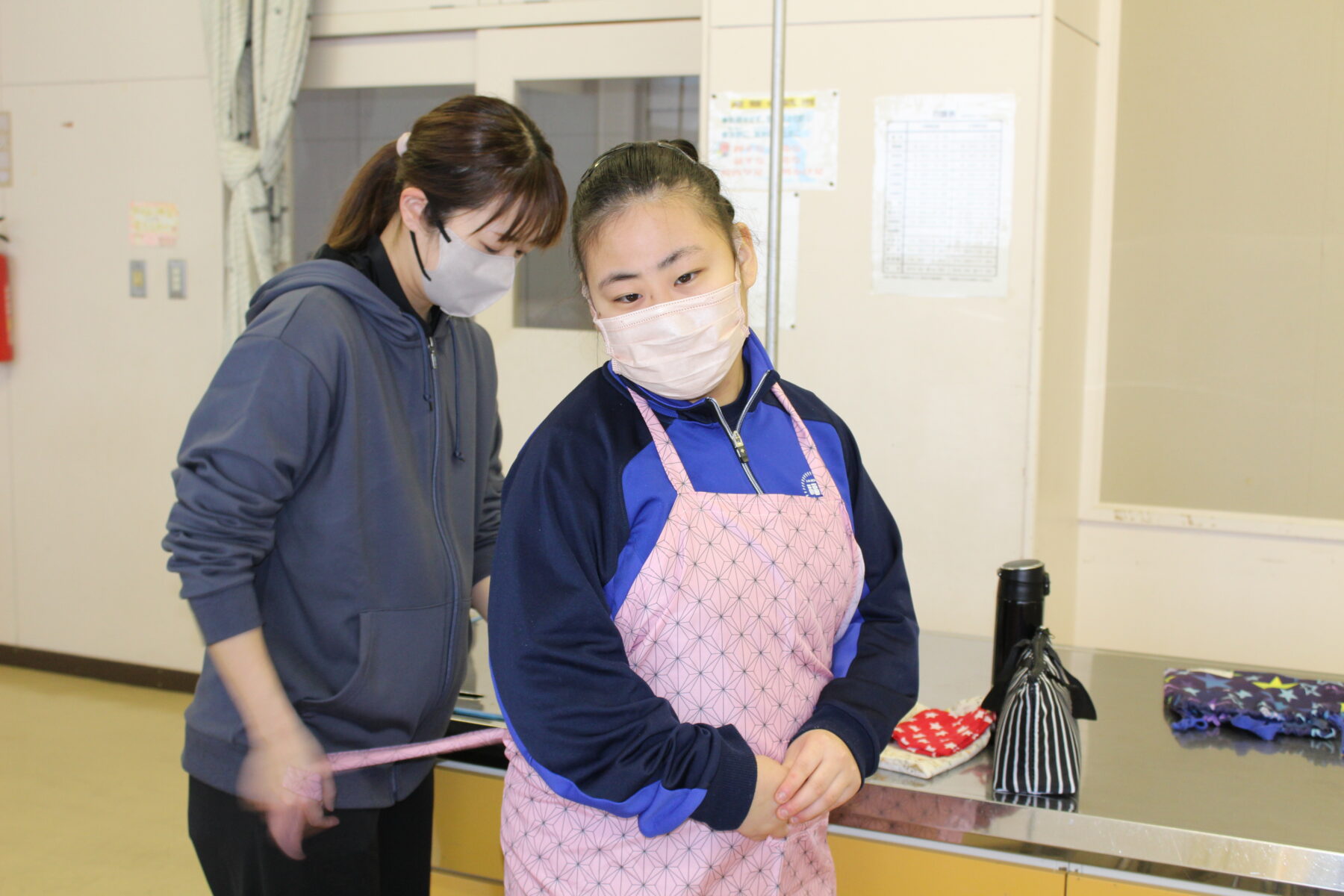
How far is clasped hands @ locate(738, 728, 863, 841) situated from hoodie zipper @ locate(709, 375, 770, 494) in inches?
9.2

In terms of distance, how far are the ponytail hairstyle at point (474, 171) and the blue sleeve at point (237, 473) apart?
25 centimetres

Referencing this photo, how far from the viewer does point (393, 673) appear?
47.3 inches

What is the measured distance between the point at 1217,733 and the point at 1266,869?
0.35 metres

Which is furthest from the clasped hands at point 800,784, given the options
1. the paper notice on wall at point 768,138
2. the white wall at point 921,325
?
the paper notice on wall at point 768,138

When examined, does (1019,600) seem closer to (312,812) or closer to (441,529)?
(441,529)

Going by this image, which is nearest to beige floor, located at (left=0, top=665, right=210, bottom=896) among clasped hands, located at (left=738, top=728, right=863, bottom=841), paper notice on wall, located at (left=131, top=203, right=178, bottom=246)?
paper notice on wall, located at (left=131, top=203, right=178, bottom=246)

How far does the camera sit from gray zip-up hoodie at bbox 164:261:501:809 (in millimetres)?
1064

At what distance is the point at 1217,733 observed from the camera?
1.41 m

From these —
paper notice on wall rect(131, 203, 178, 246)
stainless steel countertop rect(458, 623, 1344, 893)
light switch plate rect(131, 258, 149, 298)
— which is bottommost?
stainless steel countertop rect(458, 623, 1344, 893)

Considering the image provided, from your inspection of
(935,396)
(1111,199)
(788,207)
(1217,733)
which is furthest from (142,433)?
(1217,733)

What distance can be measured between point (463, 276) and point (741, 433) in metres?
0.42

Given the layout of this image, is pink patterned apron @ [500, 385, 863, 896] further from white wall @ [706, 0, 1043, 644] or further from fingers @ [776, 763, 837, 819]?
white wall @ [706, 0, 1043, 644]

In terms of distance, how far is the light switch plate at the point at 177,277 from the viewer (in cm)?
353

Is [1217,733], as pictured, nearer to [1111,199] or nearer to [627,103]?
[1111,199]
